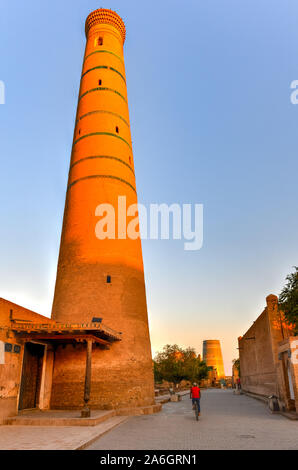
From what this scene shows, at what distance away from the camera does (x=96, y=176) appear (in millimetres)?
18359

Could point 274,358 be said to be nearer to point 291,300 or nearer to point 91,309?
point 291,300

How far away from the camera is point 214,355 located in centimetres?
7150

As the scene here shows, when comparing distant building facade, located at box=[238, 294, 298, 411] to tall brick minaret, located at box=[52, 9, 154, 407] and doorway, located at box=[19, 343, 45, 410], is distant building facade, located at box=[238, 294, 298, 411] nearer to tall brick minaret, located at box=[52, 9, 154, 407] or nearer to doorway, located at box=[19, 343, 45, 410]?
tall brick minaret, located at box=[52, 9, 154, 407]

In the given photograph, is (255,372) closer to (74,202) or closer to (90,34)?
(74,202)

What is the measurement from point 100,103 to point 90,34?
714cm

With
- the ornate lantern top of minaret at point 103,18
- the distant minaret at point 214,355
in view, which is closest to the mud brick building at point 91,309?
the ornate lantern top of minaret at point 103,18

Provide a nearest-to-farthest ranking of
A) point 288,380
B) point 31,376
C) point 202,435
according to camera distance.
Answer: point 202,435 → point 31,376 → point 288,380

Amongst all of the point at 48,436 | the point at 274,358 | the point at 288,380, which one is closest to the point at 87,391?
the point at 48,436

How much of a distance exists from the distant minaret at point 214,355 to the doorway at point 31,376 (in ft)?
201

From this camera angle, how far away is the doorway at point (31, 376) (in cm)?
1341

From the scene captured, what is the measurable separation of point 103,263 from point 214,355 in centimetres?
6135

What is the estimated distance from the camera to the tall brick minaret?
49.7 ft

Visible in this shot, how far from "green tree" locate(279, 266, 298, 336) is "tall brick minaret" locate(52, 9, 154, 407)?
22.2ft
